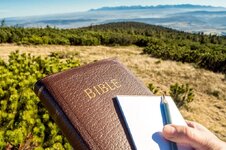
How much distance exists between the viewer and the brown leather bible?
1.22 metres

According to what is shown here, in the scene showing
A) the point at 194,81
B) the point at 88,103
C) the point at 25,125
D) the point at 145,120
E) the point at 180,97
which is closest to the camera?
the point at 145,120

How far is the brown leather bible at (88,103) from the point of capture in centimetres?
122

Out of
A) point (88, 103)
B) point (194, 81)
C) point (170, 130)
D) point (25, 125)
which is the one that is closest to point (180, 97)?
point (194, 81)

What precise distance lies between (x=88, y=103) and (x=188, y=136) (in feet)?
1.43

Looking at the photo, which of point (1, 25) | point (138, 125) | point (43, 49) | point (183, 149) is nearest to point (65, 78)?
point (138, 125)

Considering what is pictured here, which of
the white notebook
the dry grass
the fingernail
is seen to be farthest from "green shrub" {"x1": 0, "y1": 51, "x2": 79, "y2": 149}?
the dry grass

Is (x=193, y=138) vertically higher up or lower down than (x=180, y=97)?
higher up

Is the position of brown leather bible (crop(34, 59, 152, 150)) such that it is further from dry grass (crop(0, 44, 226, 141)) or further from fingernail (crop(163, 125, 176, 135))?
dry grass (crop(0, 44, 226, 141))

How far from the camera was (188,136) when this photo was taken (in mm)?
1064

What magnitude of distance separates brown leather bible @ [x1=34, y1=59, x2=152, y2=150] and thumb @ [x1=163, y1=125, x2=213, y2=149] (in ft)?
0.60

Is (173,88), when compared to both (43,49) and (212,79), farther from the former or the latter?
(43,49)

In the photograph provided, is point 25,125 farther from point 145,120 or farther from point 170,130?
point 170,130

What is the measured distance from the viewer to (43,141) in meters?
2.89

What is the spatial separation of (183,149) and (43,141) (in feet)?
6.50
